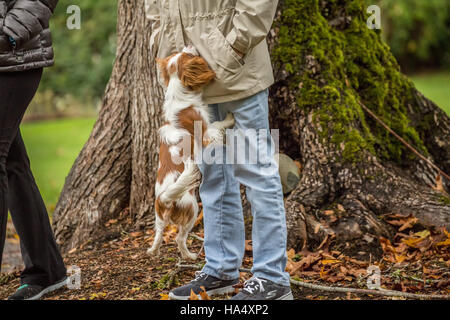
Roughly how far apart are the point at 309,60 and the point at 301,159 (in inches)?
30.9

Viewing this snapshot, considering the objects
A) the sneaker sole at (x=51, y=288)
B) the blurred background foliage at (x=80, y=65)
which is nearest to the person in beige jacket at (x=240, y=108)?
the sneaker sole at (x=51, y=288)

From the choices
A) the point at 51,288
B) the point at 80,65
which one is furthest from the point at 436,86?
the point at 51,288

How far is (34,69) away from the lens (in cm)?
330

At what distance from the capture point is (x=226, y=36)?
3.03 m

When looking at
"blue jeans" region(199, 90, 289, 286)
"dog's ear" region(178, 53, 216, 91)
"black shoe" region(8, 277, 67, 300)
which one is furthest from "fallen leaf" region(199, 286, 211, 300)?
"dog's ear" region(178, 53, 216, 91)

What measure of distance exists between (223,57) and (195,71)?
199 mm

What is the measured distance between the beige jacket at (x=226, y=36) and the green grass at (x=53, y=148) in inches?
189

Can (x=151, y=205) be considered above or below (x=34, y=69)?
below

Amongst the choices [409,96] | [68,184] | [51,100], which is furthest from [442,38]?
[68,184]

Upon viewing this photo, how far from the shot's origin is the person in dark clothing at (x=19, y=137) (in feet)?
10.2

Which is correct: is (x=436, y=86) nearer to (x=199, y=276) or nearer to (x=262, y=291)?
(x=199, y=276)

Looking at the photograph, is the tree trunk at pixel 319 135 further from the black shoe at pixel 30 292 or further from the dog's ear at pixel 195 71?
the dog's ear at pixel 195 71

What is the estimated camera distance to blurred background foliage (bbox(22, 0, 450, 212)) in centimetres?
1301
